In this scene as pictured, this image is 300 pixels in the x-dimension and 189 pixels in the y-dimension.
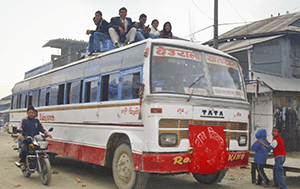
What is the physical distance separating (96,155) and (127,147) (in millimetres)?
1276

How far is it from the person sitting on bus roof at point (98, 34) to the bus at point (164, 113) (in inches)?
37.1

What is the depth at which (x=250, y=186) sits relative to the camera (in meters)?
7.52

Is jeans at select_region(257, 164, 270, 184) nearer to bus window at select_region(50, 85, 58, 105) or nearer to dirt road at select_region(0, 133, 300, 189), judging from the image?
dirt road at select_region(0, 133, 300, 189)

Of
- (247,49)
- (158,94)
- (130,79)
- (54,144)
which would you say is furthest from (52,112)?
(247,49)

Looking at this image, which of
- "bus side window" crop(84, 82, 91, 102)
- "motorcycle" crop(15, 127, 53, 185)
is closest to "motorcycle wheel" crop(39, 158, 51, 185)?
"motorcycle" crop(15, 127, 53, 185)

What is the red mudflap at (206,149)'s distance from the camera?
18.7ft

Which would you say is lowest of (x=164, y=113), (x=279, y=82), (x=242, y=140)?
(x=242, y=140)

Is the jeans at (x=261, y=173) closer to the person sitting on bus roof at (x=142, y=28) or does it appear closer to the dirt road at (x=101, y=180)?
the dirt road at (x=101, y=180)

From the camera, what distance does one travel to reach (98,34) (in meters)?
8.81

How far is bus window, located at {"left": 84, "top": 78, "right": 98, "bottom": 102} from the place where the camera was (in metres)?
7.51

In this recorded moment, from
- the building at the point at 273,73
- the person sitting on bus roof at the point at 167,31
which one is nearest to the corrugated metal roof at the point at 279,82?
the building at the point at 273,73

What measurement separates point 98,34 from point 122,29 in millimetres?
807

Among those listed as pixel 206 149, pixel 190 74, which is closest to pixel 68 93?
pixel 190 74

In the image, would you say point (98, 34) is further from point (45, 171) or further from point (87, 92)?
point (45, 171)
